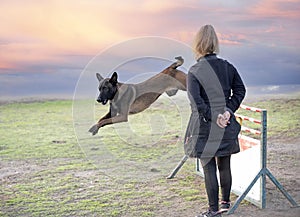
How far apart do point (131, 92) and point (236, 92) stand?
82 cm

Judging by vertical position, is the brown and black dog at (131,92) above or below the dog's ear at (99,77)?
below

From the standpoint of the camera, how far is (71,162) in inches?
251

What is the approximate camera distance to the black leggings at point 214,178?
339cm

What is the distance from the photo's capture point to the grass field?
13.2 feet

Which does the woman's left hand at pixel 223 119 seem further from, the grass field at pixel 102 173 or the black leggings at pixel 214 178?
the grass field at pixel 102 173

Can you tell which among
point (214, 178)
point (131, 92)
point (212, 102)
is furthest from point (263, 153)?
point (131, 92)

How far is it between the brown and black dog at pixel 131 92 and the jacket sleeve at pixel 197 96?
0.27 m

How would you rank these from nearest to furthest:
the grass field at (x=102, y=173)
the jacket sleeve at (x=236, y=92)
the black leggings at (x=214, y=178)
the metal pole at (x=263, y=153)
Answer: the jacket sleeve at (x=236, y=92), the black leggings at (x=214, y=178), the metal pole at (x=263, y=153), the grass field at (x=102, y=173)

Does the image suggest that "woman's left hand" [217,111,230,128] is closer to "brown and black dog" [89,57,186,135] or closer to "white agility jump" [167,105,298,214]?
"brown and black dog" [89,57,186,135]

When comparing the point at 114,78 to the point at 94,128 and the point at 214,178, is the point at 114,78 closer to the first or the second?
the point at 94,128

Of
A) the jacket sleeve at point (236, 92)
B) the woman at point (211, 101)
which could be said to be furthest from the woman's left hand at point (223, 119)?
the jacket sleeve at point (236, 92)

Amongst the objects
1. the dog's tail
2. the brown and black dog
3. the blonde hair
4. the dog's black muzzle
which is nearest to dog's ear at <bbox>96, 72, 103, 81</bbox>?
the brown and black dog

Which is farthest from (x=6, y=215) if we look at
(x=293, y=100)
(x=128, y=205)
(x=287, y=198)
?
(x=293, y=100)

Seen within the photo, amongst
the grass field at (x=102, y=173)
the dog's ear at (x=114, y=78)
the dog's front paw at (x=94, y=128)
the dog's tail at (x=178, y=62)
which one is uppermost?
the dog's tail at (x=178, y=62)
